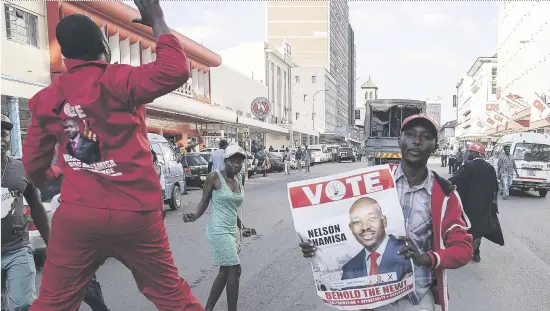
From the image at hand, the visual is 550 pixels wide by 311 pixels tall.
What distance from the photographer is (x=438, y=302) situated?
8.41ft

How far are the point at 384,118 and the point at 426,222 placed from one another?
24301 millimetres

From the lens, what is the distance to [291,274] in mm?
6629

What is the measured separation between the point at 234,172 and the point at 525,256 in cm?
541

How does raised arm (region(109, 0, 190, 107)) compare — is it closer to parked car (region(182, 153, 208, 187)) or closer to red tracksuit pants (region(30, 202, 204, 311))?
red tracksuit pants (region(30, 202, 204, 311))

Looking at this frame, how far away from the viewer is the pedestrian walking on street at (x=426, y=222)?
95.4 inches

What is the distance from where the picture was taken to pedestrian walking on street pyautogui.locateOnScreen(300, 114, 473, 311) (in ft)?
7.95

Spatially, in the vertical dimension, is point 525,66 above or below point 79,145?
above

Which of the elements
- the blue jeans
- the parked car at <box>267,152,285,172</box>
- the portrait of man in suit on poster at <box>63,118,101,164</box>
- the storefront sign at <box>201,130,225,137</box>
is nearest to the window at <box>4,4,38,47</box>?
the storefront sign at <box>201,130,225,137</box>

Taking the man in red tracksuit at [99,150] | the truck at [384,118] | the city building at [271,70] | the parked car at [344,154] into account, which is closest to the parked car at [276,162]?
the truck at [384,118]

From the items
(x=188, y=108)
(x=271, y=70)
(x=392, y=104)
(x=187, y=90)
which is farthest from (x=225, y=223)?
(x=271, y=70)

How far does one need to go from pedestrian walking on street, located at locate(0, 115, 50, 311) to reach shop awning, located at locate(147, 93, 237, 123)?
19418 mm

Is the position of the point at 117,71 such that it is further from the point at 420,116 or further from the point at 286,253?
the point at 286,253

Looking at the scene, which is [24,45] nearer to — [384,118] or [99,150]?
[384,118]

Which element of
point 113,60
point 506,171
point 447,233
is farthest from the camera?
point 113,60
